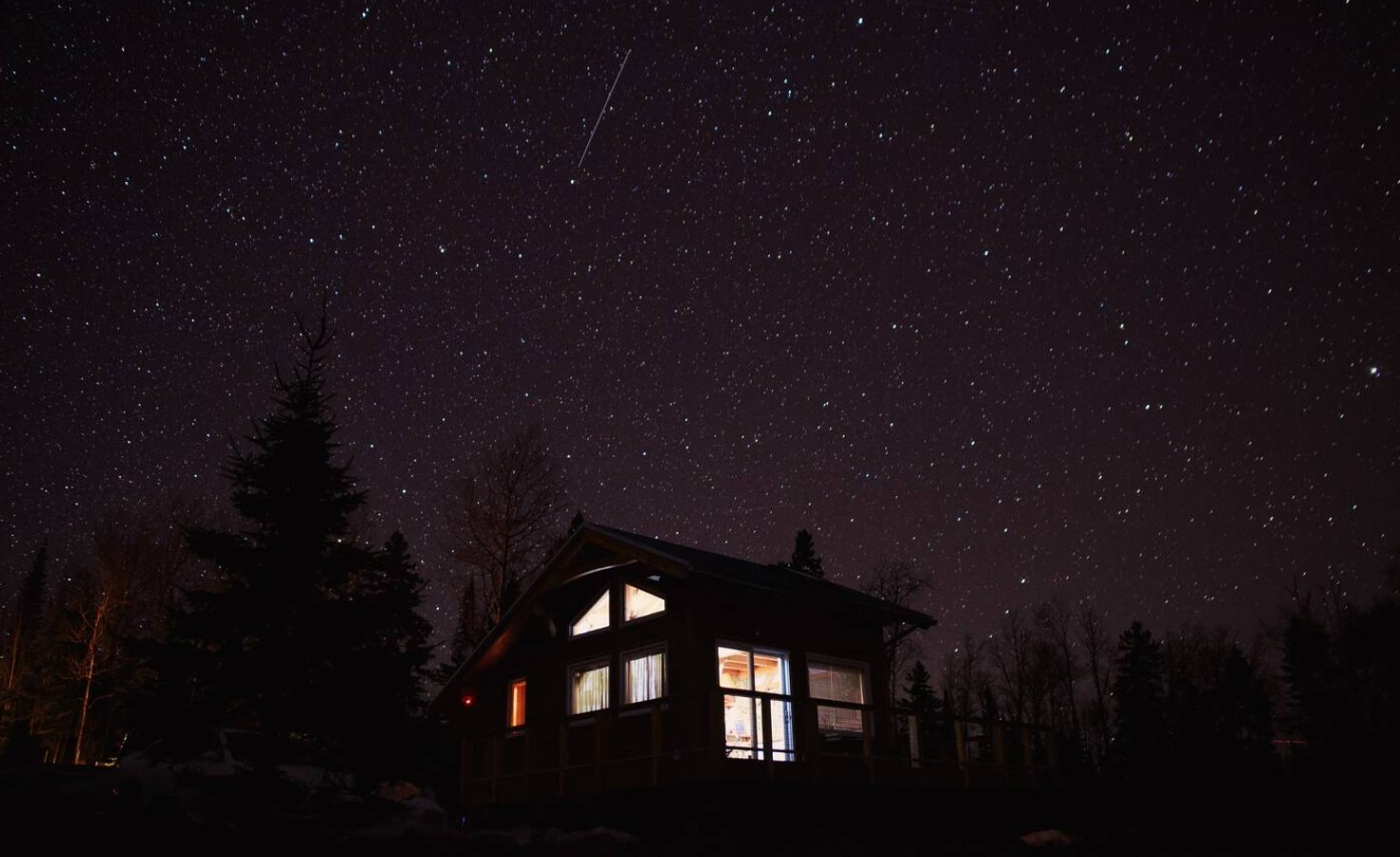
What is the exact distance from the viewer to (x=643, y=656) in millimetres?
18172

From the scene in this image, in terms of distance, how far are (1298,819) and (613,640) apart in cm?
1192

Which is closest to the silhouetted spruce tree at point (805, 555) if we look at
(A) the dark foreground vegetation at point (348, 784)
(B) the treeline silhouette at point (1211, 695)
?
(B) the treeline silhouette at point (1211, 695)

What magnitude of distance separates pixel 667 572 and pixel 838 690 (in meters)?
4.55

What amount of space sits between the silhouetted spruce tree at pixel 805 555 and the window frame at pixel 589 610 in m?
33.5

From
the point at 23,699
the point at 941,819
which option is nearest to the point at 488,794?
the point at 941,819

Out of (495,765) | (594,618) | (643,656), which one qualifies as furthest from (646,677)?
(495,765)

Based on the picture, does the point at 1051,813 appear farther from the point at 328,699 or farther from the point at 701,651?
the point at 328,699

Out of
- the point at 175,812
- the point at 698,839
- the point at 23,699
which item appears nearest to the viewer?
the point at 175,812

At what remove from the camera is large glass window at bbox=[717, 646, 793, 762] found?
17.6m

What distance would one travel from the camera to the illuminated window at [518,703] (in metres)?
20.7

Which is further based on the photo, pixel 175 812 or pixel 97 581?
pixel 97 581

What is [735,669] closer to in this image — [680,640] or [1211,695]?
[680,640]

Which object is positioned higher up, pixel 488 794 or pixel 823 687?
pixel 823 687

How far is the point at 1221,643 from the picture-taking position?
66.5 metres
